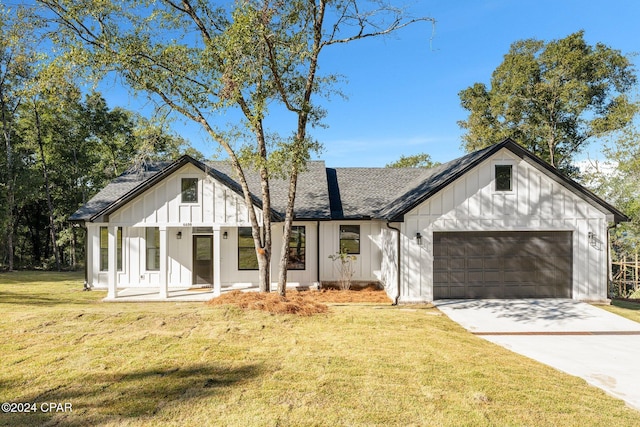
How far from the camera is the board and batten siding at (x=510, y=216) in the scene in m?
11.0

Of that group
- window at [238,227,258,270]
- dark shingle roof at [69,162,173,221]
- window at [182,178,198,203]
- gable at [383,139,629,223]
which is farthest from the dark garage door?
dark shingle roof at [69,162,173,221]

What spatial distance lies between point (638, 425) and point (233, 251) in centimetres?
1213

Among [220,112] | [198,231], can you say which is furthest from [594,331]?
[198,231]

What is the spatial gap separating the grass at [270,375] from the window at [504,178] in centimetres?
575

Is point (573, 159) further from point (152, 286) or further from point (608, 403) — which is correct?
point (152, 286)

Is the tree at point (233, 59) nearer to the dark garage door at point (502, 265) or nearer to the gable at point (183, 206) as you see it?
the gable at point (183, 206)

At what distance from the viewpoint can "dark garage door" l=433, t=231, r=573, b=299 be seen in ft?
36.9

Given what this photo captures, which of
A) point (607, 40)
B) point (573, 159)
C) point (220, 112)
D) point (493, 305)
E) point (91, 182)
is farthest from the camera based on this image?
point (91, 182)

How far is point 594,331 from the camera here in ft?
27.0

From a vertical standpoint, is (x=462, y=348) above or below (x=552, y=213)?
Result: below

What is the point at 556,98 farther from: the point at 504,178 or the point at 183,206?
the point at 183,206

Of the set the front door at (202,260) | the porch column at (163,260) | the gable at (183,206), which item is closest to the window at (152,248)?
the front door at (202,260)

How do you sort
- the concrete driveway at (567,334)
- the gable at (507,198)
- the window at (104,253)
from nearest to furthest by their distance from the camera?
1. the concrete driveway at (567,334)
2. the gable at (507,198)
3. the window at (104,253)

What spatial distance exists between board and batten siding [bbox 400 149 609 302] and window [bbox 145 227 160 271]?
32.4 ft
